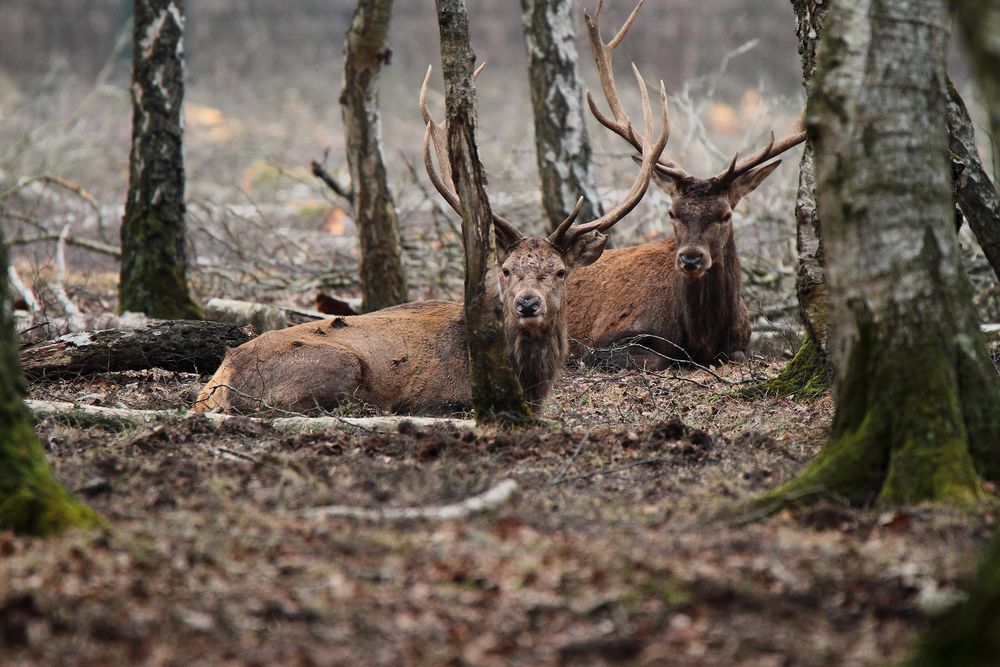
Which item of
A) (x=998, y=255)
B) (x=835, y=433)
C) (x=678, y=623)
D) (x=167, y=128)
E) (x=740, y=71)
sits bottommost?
(x=678, y=623)

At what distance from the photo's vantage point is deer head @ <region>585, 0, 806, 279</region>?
9664 millimetres

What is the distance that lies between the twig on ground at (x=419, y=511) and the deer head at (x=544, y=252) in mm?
3249

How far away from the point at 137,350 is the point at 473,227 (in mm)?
3161

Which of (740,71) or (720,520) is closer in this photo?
(720,520)

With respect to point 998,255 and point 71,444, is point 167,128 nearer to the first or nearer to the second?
point 71,444

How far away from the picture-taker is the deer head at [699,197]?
9.66m

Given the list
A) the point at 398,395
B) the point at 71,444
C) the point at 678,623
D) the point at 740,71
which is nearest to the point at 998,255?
the point at 398,395

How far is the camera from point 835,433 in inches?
198

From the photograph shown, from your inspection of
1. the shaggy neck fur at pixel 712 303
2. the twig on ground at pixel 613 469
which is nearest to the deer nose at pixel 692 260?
the shaggy neck fur at pixel 712 303

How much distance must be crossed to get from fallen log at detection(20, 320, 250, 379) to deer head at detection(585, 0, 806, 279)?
3552 mm

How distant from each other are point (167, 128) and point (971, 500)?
790 centimetres

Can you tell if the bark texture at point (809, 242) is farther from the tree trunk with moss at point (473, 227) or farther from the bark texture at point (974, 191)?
the tree trunk with moss at point (473, 227)

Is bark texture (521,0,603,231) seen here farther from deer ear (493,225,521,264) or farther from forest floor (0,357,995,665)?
forest floor (0,357,995,665)

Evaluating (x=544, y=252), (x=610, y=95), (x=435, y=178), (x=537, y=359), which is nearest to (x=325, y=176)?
(x=610, y=95)
